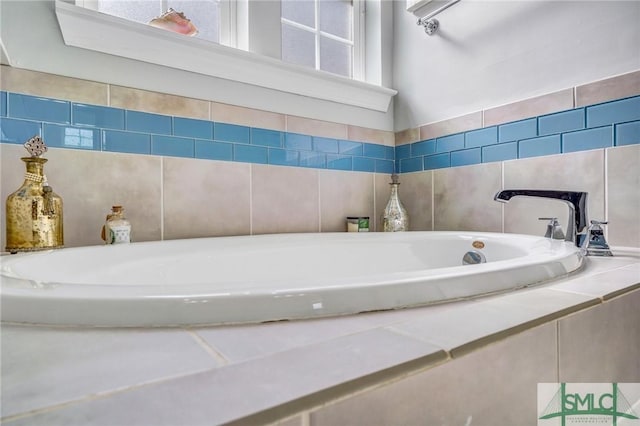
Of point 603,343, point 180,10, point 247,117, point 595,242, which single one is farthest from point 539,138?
point 180,10

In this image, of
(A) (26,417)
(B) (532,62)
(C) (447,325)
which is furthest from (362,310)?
(B) (532,62)

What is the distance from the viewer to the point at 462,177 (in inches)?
56.6

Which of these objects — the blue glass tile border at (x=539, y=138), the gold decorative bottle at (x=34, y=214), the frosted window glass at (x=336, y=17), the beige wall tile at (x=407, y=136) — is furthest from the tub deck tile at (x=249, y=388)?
the frosted window glass at (x=336, y=17)

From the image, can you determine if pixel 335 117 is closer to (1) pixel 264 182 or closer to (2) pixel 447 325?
(1) pixel 264 182

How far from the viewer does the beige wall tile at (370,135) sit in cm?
158

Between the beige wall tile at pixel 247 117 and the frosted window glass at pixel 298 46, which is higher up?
the frosted window glass at pixel 298 46

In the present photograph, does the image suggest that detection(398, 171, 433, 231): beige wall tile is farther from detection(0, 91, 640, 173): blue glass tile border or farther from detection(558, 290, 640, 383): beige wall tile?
detection(558, 290, 640, 383): beige wall tile

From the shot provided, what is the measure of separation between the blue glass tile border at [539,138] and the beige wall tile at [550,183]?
0.03 metres

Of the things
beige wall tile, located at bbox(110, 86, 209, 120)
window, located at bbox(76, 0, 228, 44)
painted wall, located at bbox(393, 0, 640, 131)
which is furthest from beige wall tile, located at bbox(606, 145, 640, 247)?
window, located at bbox(76, 0, 228, 44)

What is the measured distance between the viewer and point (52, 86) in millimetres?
969

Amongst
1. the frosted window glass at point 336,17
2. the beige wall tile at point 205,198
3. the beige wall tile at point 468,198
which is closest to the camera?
the beige wall tile at point 205,198

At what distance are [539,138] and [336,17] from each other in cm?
111

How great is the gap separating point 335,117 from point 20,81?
105 centimetres

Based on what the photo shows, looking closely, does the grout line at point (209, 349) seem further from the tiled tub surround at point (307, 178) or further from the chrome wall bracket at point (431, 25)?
the chrome wall bracket at point (431, 25)
